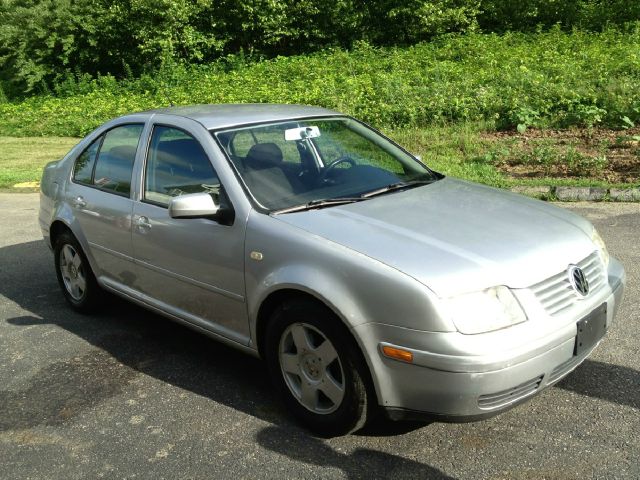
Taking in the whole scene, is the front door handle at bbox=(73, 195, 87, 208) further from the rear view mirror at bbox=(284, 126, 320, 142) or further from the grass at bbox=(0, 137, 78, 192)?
the grass at bbox=(0, 137, 78, 192)

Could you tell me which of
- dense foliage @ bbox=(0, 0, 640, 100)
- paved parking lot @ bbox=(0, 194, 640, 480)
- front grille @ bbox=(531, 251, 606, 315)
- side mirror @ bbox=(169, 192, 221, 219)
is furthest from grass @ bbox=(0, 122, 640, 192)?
dense foliage @ bbox=(0, 0, 640, 100)

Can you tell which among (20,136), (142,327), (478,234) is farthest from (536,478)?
(20,136)

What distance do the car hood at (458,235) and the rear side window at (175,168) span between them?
718mm

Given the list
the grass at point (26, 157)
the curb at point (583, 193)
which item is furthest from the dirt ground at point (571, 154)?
the grass at point (26, 157)

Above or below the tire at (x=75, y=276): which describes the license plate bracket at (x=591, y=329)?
above

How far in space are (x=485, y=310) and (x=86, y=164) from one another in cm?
358

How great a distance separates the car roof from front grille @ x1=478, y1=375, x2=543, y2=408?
7.66 feet

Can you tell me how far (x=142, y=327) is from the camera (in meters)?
5.27

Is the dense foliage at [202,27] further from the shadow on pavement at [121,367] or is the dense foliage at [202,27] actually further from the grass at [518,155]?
the shadow on pavement at [121,367]

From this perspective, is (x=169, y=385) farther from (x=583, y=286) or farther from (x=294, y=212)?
(x=583, y=286)

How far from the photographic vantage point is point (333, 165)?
432 centimetres

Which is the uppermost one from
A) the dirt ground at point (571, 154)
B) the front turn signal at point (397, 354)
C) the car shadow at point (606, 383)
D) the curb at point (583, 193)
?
the front turn signal at point (397, 354)

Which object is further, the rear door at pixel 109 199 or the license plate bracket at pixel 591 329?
the rear door at pixel 109 199

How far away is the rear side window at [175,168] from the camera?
4199mm
